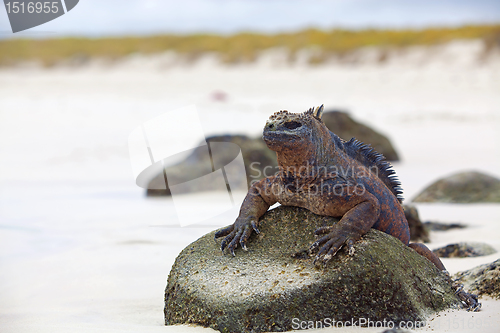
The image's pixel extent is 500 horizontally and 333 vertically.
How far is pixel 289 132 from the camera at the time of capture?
326cm

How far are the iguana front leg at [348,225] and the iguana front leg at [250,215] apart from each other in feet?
1.58

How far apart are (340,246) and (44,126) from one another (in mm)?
13910

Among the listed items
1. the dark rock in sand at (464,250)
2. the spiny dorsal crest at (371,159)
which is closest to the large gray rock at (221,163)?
the dark rock in sand at (464,250)

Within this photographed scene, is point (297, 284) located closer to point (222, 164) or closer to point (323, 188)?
point (323, 188)

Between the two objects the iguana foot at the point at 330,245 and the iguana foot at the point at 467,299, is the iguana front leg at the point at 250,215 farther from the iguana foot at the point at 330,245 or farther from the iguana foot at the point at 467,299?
the iguana foot at the point at 467,299

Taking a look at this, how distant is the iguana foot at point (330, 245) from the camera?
10.4ft

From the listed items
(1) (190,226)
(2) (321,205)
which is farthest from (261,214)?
(1) (190,226)

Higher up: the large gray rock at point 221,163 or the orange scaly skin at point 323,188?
the orange scaly skin at point 323,188

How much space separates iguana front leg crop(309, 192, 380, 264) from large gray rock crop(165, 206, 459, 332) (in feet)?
0.23

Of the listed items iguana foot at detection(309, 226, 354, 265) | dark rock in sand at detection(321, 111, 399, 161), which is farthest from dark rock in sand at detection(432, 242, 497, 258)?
dark rock in sand at detection(321, 111, 399, 161)

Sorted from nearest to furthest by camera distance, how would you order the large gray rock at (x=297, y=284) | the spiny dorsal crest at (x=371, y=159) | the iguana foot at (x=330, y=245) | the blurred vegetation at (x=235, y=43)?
the large gray rock at (x=297, y=284) < the iguana foot at (x=330, y=245) < the spiny dorsal crest at (x=371, y=159) < the blurred vegetation at (x=235, y=43)

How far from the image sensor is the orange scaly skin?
3277mm

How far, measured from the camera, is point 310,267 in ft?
10.6

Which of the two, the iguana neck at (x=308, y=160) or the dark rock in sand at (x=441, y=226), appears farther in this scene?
the dark rock in sand at (x=441, y=226)
